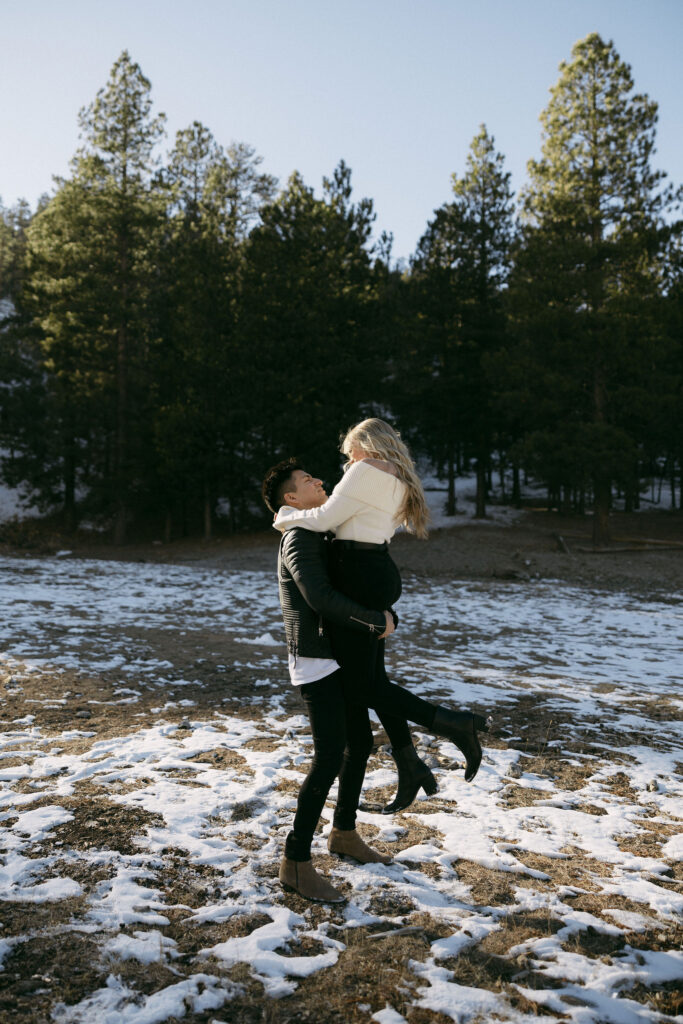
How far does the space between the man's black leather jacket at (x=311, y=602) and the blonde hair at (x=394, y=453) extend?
453 mm

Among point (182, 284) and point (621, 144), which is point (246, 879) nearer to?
point (182, 284)

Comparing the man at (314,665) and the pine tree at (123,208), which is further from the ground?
the pine tree at (123,208)

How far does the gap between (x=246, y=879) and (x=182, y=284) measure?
908 inches

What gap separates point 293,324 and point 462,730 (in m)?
20.3

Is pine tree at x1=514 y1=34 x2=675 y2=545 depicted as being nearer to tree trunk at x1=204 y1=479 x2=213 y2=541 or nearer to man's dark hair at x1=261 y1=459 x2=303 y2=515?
tree trunk at x1=204 y1=479 x2=213 y2=541

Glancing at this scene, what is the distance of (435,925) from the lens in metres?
2.78

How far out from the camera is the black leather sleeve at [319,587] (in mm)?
2852

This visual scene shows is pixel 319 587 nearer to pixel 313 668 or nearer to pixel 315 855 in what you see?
pixel 313 668

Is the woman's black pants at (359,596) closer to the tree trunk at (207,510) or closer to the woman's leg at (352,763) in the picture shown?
the woman's leg at (352,763)

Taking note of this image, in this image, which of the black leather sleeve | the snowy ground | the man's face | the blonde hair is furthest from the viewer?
the man's face

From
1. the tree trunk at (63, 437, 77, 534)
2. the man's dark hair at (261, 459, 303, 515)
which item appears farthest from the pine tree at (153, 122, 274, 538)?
the man's dark hair at (261, 459, 303, 515)

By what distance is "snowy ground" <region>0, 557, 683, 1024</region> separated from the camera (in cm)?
236

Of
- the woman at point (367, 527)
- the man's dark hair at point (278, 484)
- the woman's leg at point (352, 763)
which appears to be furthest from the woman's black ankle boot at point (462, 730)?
the man's dark hair at point (278, 484)

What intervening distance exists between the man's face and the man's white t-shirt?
719 millimetres
